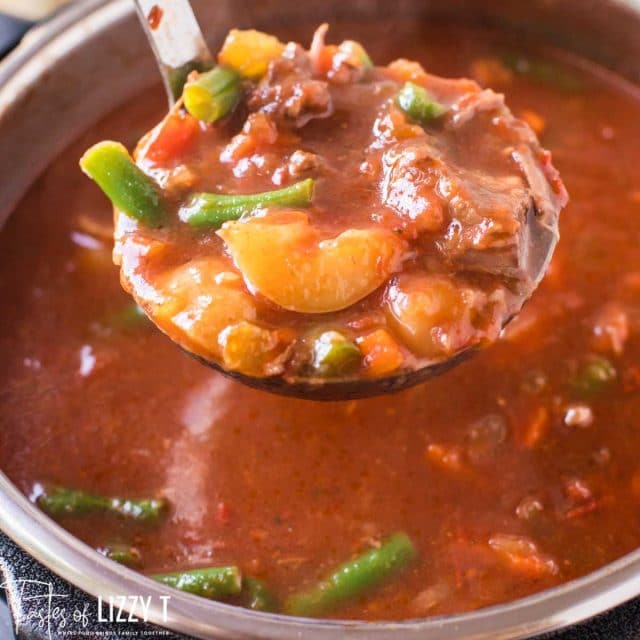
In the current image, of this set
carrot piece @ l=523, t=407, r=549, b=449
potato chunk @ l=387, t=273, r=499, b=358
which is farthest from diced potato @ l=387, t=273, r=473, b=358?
carrot piece @ l=523, t=407, r=549, b=449

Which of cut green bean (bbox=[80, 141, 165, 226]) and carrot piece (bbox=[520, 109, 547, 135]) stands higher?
cut green bean (bbox=[80, 141, 165, 226])

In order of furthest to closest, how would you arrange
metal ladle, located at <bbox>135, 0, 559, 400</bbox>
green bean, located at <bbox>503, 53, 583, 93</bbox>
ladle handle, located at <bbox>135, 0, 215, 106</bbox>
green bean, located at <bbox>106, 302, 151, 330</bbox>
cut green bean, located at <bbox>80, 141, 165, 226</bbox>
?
green bean, located at <bbox>503, 53, 583, 93</bbox>, green bean, located at <bbox>106, 302, 151, 330</bbox>, ladle handle, located at <bbox>135, 0, 215, 106</bbox>, cut green bean, located at <bbox>80, 141, 165, 226</bbox>, metal ladle, located at <bbox>135, 0, 559, 400</bbox>

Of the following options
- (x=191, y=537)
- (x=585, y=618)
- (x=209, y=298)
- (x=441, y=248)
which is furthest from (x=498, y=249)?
(x=191, y=537)

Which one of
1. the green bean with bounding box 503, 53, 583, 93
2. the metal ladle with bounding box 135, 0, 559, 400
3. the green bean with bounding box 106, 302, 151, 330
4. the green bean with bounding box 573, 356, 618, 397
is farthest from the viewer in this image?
the green bean with bounding box 503, 53, 583, 93

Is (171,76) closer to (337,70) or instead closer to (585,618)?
(337,70)

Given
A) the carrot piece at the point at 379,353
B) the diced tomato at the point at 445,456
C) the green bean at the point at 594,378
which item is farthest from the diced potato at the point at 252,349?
the green bean at the point at 594,378

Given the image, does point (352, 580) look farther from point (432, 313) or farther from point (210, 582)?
point (432, 313)

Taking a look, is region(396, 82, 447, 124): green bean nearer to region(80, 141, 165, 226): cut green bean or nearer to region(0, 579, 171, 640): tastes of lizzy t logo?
region(80, 141, 165, 226): cut green bean
